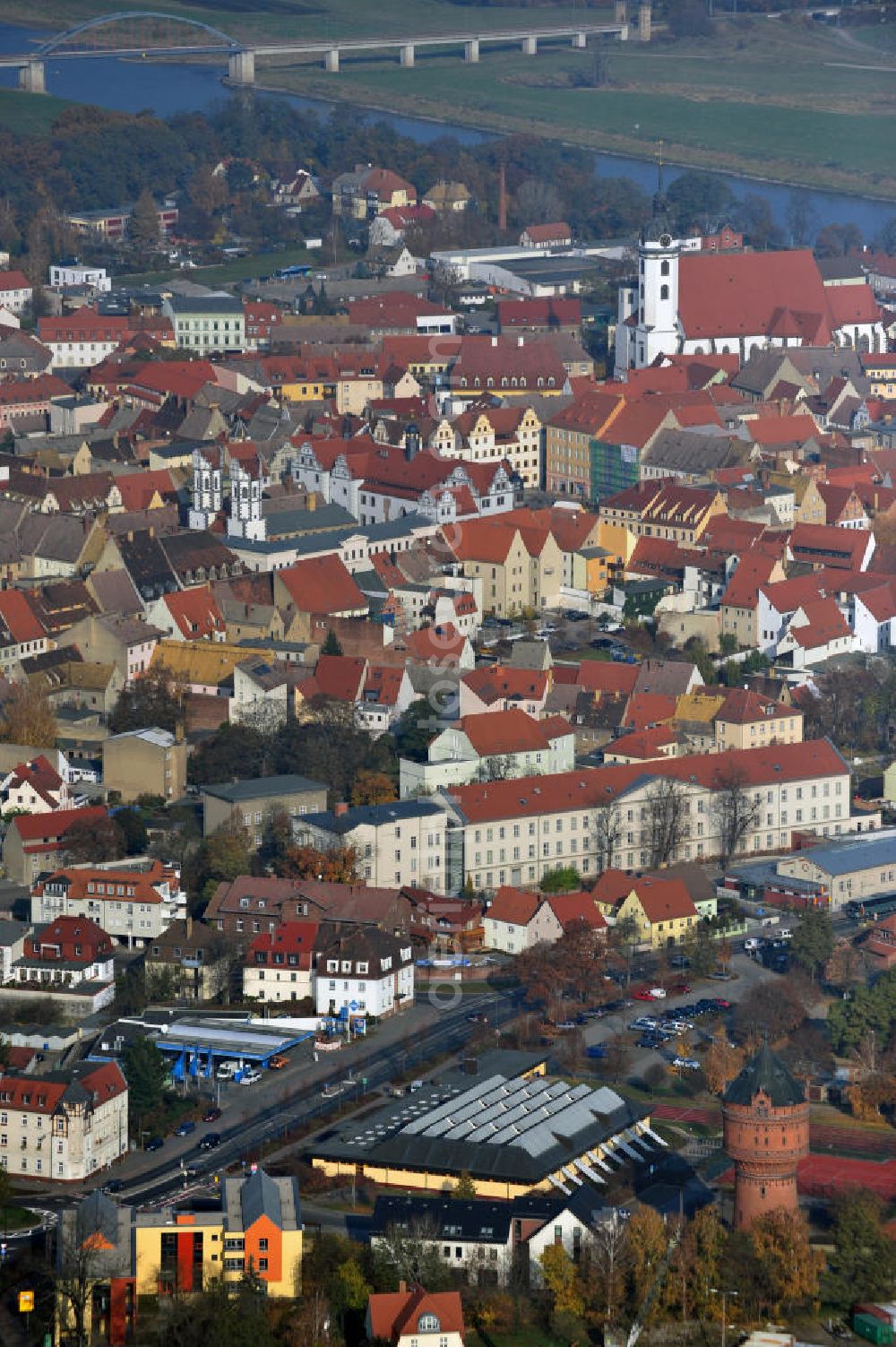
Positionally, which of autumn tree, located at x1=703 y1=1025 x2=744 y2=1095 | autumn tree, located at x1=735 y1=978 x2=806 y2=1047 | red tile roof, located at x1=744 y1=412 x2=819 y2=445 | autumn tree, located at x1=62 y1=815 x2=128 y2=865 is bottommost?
autumn tree, located at x1=735 y1=978 x2=806 y2=1047

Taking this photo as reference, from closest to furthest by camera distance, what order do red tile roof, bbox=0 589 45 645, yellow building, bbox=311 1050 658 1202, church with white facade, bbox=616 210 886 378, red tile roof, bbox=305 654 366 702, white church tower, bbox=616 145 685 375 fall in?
yellow building, bbox=311 1050 658 1202, red tile roof, bbox=305 654 366 702, red tile roof, bbox=0 589 45 645, white church tower, bbox=616 145 685 375, church with white facade, bbox=616 210 886 378

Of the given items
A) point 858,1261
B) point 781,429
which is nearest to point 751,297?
point 781,429

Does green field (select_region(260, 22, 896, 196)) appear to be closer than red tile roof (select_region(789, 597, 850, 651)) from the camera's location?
No

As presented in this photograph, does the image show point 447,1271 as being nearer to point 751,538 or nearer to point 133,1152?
point 133,1152

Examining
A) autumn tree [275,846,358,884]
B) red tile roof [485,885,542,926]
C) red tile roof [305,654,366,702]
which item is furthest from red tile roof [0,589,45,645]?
red tile roof [485,885,542,926]

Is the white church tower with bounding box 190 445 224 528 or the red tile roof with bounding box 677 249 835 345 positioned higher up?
the white church tower with bounding box 190 445 224 528

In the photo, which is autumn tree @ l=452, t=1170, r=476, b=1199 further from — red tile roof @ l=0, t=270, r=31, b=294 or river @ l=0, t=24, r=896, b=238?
river @ l=0, t=24, r=896, b=238

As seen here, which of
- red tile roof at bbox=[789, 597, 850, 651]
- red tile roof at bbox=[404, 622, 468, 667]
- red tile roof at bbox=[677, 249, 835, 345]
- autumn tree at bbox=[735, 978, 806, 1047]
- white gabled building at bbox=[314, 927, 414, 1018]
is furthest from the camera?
red tile roof at bbox=[677, 249, 835, 345]

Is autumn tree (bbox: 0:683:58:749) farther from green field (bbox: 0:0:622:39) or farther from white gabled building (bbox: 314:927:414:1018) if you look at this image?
green field (bbox: 0:0:622:39)

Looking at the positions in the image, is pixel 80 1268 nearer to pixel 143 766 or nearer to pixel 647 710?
pixel 143 766
